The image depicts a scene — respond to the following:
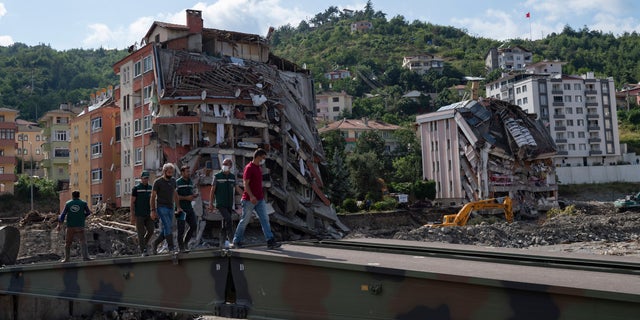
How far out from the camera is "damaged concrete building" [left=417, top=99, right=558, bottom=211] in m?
54.9

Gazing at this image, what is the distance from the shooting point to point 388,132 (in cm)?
10256

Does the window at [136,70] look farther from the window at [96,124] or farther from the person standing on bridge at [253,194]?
the person standing on bridge at [253,194]

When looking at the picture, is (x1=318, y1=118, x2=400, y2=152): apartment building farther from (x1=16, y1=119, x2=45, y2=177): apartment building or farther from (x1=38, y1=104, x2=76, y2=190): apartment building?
(x1=16, y1=119, x2=45, y2=177): apartment building

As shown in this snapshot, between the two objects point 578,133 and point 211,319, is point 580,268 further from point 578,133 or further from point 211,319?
point 578,133

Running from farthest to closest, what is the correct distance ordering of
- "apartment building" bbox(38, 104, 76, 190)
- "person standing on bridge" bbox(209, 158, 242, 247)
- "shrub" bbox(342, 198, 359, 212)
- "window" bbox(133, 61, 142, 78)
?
"apartment building" bbox(38, 104, 76, 190) → "shrub" bbox(342, 198, 359, 212) → "window" bbox(133, 61, 142, 78) → "person standing on bridge" bbox(209, 158, 242, 247)

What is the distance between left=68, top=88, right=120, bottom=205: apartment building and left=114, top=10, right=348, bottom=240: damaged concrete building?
4.24 meters

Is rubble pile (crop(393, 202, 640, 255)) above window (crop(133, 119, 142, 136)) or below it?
below

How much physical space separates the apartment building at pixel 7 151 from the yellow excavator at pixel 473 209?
5094cm

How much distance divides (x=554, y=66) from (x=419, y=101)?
29.7 meters

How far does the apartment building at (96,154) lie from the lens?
175ft

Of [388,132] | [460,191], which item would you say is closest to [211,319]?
[460,191]

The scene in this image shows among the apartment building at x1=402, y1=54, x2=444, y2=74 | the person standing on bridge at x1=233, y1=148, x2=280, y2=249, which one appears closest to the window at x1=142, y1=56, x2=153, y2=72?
the person standing on bridge at x1=233, y1=148, x2=280, y2=249

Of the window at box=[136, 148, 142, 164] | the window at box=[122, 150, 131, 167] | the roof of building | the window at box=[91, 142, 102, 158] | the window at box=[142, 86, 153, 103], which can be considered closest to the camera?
the window at box=[142, 86, 153, 103]

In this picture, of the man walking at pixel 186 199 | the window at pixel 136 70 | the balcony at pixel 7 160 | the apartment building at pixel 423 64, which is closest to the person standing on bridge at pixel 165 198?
the man walking at pixel 186 199
